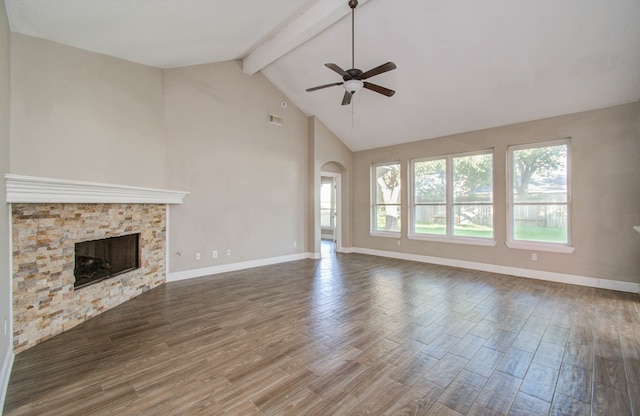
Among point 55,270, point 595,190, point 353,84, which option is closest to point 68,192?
point 55,270

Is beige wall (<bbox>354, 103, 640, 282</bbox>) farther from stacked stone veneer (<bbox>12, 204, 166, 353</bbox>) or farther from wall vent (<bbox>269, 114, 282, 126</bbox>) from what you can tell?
stacked stone veneer (<bbox>12, 204, 166, 353</bbox>)

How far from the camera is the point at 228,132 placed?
545 centimetres

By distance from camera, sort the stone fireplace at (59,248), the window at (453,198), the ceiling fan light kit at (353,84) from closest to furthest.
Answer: the stone fireplace at (59,248)
the ceiling fan light kit at (353,84)
the window at (453,198)

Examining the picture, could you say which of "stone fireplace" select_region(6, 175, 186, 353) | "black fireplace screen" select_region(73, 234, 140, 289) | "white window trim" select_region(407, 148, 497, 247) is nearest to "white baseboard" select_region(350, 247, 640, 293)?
"white window trim" select_region(407, 148, 497, 247)

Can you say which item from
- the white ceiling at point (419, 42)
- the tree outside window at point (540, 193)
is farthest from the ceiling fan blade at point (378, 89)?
the tree outside window at point (540, 193)

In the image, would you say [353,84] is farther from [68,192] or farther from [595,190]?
[595,190]

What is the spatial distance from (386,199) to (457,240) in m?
2.02

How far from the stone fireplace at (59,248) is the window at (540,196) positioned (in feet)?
20.3

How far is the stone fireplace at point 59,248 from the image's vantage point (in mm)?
2510

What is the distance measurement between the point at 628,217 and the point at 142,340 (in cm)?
655

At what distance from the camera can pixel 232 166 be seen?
18.1 feet

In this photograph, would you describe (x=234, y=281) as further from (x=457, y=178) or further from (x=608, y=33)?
(x=608, y=33)

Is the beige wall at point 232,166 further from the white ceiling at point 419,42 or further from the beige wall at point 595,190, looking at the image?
the beige wall at point 595,190

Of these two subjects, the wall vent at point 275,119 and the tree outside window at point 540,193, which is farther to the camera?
the wall vent at point 275,119
